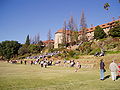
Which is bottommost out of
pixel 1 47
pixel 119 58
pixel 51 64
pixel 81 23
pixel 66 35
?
pixel 51 64

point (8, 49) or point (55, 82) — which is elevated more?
point (8, 49)

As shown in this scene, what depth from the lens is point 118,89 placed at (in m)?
6.66

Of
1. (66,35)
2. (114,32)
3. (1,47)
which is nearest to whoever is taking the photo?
(114,32)

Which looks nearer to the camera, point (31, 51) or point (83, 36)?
point (83, 36)

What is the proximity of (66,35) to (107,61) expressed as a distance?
161 ft

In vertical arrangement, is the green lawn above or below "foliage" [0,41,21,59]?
below

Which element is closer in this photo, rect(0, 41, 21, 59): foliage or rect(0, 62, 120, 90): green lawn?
rect(0, 62, 120, 90): green lawn

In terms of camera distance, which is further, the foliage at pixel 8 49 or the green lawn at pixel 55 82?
the foliage at pixel 8 49

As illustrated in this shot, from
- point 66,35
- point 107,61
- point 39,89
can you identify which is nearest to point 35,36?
point 66,35

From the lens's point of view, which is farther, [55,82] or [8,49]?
[8,49]

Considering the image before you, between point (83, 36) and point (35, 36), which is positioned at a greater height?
point (35, 36)

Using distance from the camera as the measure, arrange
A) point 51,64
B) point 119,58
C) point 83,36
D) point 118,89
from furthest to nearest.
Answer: point 83,36
point 51,64
point 119,58
point 118,89

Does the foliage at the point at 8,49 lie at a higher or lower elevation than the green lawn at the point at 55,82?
higher

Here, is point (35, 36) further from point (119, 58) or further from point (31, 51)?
point (119, 58)
